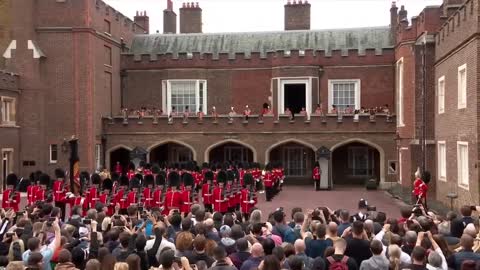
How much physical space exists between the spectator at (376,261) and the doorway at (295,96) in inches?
1108

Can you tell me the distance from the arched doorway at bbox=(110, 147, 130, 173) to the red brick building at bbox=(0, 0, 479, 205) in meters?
0.10

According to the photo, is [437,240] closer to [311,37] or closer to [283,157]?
[283,157]

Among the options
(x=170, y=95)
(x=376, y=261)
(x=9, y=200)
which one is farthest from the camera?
(x=170, y=95)

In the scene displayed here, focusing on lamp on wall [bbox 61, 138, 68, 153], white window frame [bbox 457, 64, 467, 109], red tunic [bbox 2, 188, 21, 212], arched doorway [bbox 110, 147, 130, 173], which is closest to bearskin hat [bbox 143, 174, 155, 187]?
red tunic [bbox 2, 188, 21, 212]

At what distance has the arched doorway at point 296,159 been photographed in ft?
115

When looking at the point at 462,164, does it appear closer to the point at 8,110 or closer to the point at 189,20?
the point at 8,110

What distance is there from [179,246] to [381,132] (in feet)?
84.5

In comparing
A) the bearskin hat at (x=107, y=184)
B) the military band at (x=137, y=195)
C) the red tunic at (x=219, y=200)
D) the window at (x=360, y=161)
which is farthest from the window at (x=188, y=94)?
the red tunic at (x=219, y=200)

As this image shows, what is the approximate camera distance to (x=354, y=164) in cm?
3494

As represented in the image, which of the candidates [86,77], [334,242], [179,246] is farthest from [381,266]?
[86,77]

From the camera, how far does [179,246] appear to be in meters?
8.12

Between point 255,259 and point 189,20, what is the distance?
35725 mm

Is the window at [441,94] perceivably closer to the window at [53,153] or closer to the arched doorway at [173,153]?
the arched doorway at [173,153]

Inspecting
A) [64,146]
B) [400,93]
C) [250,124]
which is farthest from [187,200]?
[250,124]
